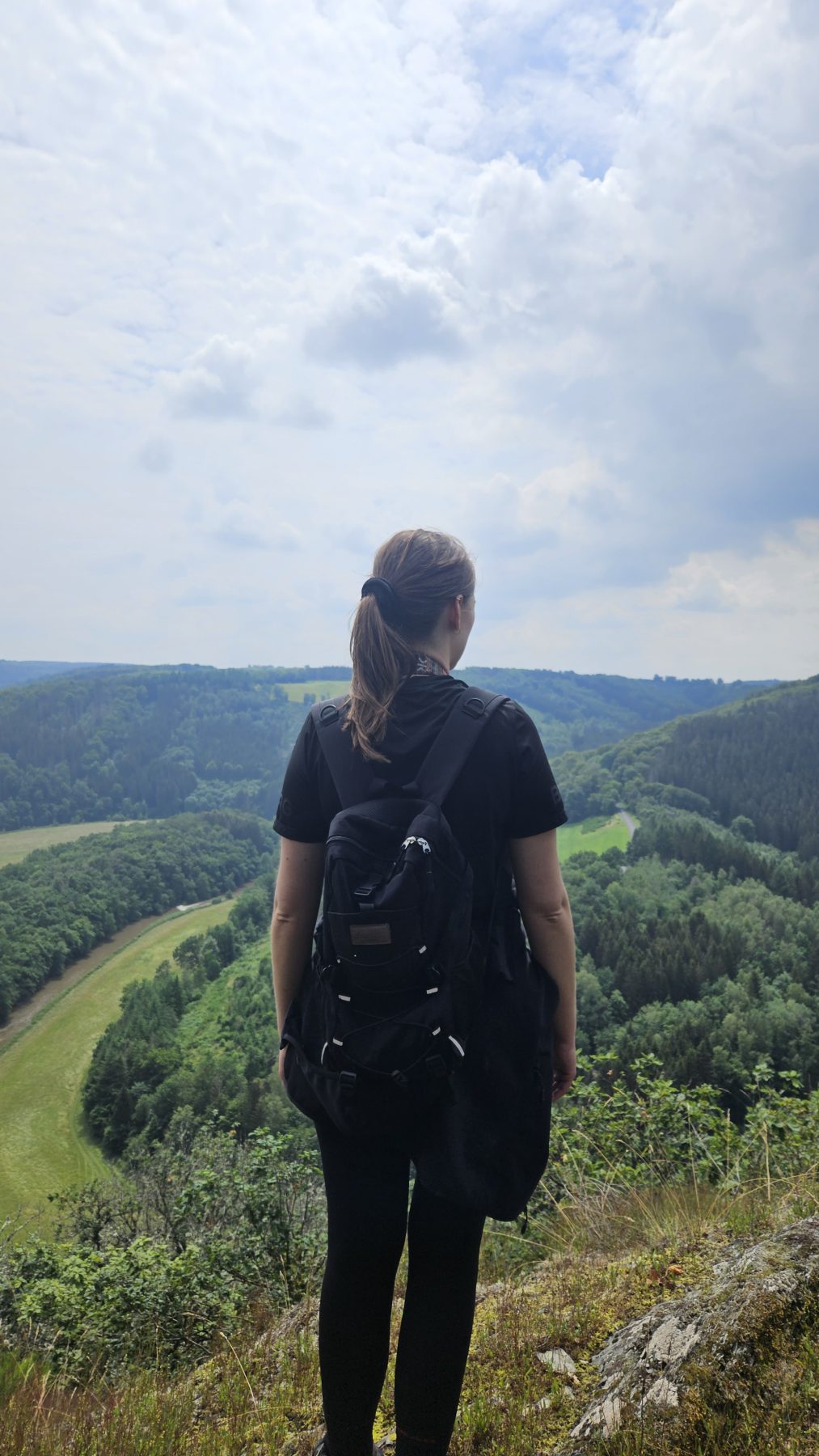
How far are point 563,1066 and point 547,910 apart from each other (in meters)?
0.45

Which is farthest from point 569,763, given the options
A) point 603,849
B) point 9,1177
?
point 9,1177

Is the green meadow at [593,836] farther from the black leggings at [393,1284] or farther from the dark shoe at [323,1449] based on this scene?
the black leggings at [393,1284]

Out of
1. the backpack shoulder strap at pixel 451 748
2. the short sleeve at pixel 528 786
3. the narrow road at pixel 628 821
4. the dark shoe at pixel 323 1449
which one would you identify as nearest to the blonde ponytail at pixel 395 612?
the backpack shoulder strap at pixel 451 748

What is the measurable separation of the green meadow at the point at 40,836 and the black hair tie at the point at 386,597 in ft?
306

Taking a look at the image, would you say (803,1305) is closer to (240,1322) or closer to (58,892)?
(240,1322)

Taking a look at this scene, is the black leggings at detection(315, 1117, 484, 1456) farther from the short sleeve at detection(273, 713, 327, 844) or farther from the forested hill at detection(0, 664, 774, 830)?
the forested hill at detection(0, 664, 774, 830)

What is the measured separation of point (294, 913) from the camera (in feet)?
6.29

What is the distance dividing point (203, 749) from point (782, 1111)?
151m

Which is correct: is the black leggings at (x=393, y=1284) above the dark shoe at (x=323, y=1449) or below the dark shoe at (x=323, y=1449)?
above

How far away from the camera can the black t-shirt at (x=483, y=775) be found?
5.58 ft

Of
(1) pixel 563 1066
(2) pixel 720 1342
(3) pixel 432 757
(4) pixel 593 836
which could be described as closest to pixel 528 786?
(3) pixel 432 757

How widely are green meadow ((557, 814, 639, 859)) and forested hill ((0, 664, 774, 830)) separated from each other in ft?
113

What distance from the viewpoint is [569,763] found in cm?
11762

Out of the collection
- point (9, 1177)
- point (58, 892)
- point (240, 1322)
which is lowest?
point (9, 1177)
